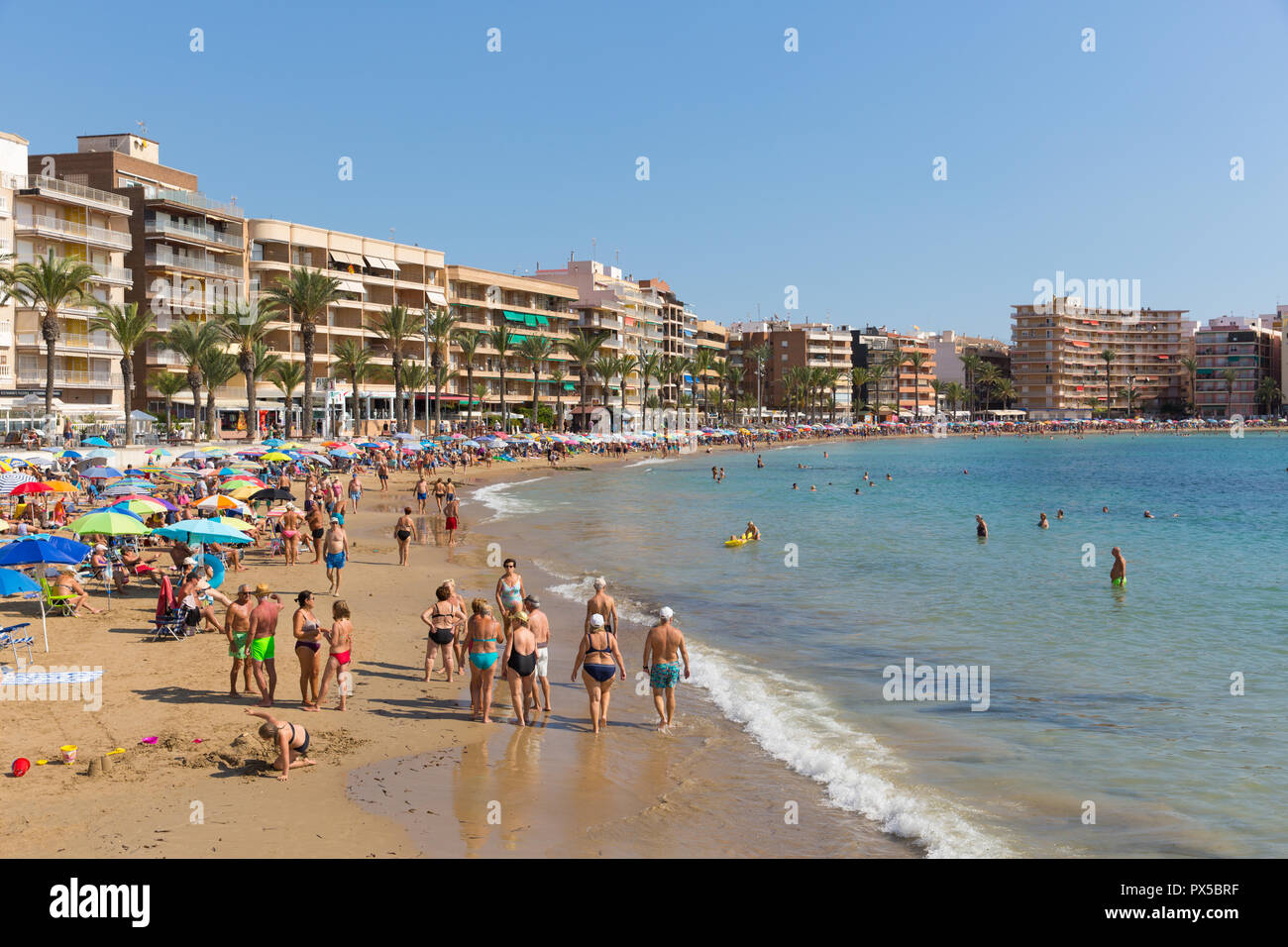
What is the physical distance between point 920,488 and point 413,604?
1779 inches

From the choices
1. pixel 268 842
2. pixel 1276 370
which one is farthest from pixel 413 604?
pixel 1276 370

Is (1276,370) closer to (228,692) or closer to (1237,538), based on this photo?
(1237,538)

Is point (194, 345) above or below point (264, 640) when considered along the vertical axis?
above

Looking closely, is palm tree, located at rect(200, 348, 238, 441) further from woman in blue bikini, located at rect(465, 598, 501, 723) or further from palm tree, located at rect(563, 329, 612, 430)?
woman in blue bikini, located at rect(465, 598, 501, 723)

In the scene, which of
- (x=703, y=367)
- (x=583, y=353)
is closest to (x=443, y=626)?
(x=583, y=353)

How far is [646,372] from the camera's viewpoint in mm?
109000

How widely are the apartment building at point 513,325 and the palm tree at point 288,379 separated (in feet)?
62.9

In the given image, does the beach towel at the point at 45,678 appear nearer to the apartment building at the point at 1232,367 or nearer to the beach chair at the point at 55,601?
the beach chair at the point at 55,601

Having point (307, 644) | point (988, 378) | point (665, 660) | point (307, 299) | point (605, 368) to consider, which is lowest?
point (665, 660)

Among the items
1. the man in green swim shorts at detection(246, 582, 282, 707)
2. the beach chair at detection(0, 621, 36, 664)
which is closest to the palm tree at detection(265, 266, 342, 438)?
the beach chair at detection(0, 621, 36, 664)

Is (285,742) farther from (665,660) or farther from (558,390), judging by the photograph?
(558,390)

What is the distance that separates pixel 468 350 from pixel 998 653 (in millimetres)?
67489

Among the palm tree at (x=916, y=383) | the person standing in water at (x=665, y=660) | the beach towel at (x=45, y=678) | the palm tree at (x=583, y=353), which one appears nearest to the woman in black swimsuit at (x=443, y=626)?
the person standing in water at (x=665, y=660)

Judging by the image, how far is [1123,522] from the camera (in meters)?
39.2
